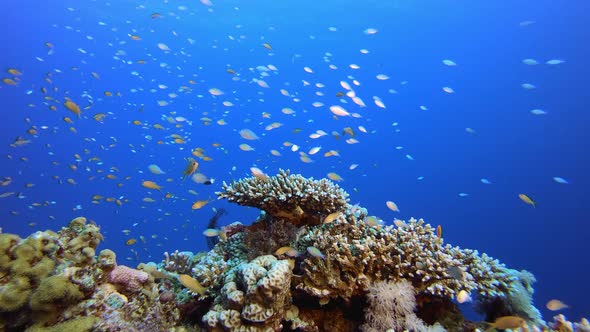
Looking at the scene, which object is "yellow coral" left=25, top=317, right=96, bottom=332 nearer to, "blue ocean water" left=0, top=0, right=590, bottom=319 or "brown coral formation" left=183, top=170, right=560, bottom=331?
"brown coral formation" left=183, top=170, right=560, bottom=331

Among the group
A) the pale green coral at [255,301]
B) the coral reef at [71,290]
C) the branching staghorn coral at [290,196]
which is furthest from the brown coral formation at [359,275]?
the coral reef at [71,290]

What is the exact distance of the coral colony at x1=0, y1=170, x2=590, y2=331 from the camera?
3418 mm

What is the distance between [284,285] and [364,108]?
74.7 meters

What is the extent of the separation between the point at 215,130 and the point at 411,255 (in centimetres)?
9708

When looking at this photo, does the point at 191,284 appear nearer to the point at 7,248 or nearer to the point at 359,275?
the point at 7,248

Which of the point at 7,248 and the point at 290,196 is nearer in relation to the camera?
the point at 7,248

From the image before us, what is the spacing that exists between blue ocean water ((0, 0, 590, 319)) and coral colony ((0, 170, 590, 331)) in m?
48.8

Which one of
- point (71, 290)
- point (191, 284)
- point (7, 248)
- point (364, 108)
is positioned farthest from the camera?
point (364, 108)

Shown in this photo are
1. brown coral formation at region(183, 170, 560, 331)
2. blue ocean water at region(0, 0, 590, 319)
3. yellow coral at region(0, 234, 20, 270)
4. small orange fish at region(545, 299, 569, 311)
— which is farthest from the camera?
blue ocean water at region(0, 0, 590, 319)

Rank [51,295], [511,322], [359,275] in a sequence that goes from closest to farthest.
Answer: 1. [51,295]
2. [511,322]
3. [359,275]

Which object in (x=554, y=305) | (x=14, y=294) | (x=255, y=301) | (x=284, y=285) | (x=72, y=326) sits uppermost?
(x=14, y=294)

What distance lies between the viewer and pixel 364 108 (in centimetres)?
7525

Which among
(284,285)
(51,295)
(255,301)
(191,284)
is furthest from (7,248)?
(284,285)

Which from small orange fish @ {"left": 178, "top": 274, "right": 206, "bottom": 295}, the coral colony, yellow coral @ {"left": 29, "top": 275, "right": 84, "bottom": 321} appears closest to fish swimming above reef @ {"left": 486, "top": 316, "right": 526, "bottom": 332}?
the coral colony
